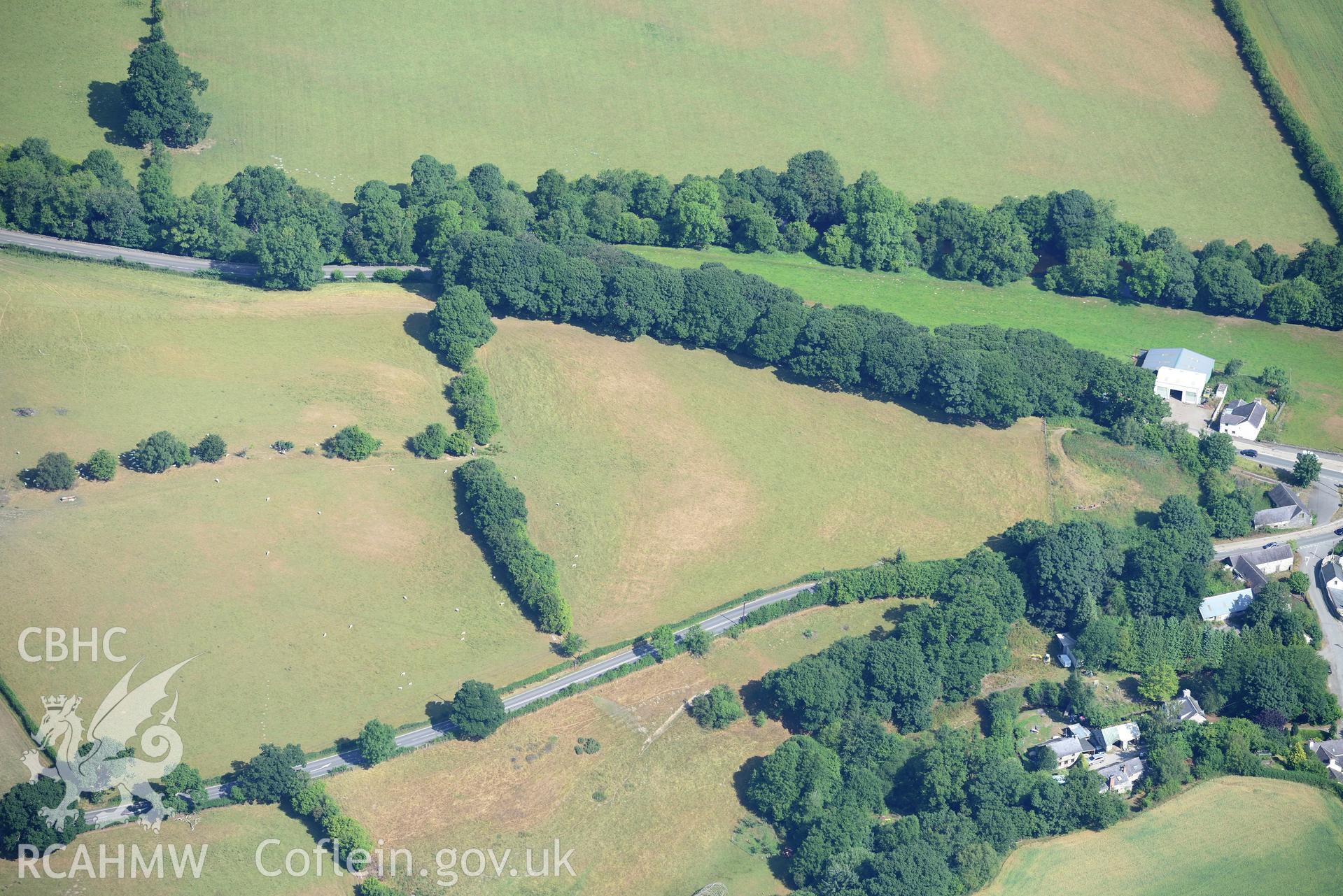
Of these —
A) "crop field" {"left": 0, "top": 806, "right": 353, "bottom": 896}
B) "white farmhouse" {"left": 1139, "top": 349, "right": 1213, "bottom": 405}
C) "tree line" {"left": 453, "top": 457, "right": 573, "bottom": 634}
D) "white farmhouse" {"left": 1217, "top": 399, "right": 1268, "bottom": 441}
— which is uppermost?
"white farmhouse" {"left": 1139, "top": 349, "right": 1213, "bottom": 405}

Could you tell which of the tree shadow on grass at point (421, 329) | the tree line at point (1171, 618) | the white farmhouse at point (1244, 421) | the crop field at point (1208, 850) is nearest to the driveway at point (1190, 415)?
the white farmhouse at point (1244, 421)

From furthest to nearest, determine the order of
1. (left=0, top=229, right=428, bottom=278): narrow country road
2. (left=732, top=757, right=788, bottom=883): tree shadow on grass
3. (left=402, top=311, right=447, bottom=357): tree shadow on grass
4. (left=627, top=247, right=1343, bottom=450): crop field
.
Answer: (left=627, top=247, right=1343, bottom=450): crop field → (left=0, top=229, right=428, bottom=278): narrow country road → (left=402, top=311, right=447, bottom=357): tree shadow on grass → (left=732, top=757, right=788, bottom=883): tree shadow on grass

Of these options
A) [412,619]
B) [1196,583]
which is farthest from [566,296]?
[1196,583]

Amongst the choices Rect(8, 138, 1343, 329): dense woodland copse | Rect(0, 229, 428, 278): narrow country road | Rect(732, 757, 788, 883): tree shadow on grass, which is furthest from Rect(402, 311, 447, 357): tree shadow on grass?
Rect(732, 757, 788, 883): tree shadow on grass

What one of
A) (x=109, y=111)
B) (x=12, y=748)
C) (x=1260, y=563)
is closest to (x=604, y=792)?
(x=12, y=748)

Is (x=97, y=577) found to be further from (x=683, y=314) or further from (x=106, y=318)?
(x=683, y=314)

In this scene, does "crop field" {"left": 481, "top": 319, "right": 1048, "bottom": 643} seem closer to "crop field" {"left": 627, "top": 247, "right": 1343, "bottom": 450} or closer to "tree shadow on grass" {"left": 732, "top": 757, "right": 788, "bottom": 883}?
"crop field" {"left": 627, "top": 247, "right": 1343, "bottom": 450}

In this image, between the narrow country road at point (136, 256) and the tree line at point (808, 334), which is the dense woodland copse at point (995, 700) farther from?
the narrow country road at point (136, 256)

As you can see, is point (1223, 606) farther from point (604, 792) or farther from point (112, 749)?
point (112, 749)
